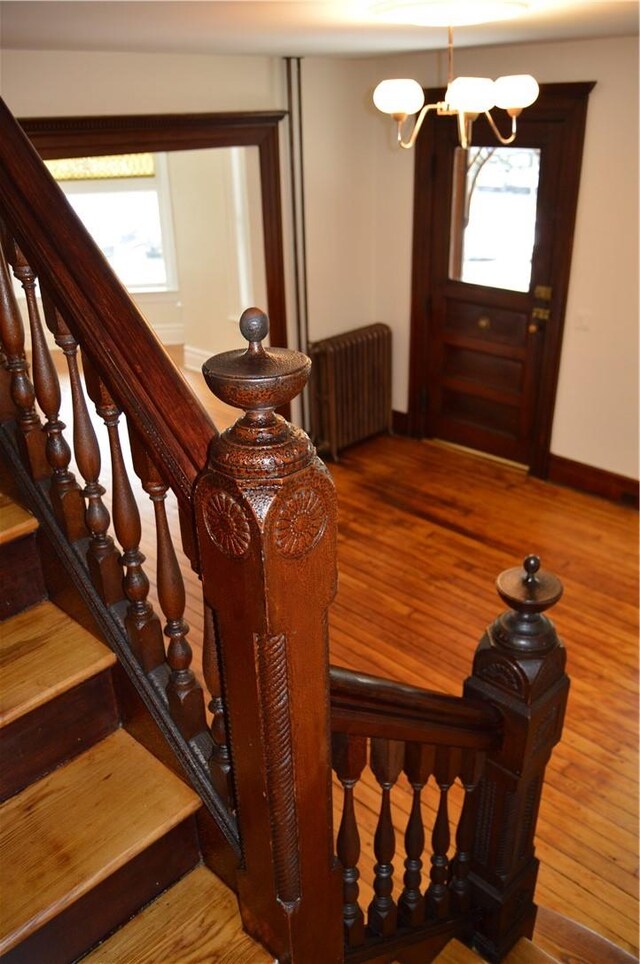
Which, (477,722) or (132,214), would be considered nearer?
(477,722)

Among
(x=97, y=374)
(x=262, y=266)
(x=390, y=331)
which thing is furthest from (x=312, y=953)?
(x=390, y=331)

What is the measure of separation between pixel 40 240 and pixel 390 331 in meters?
4.82

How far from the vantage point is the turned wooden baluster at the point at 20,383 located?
4.43 feet

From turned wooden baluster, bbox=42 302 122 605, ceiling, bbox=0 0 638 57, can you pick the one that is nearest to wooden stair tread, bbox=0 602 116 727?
turned wooden baluster, bbox=42 302 122 605

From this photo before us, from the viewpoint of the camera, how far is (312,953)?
4.09 ft

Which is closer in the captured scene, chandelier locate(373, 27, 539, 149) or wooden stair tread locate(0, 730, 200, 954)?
wooden stair tread locate(0, 730, 200, 954)

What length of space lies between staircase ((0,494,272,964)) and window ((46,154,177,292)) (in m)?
6.74

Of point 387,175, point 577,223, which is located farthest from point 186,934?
point 387,175

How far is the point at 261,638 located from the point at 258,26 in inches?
111

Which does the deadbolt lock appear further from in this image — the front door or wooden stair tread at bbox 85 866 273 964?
wooden stair tread at bbox 85 866 273 964

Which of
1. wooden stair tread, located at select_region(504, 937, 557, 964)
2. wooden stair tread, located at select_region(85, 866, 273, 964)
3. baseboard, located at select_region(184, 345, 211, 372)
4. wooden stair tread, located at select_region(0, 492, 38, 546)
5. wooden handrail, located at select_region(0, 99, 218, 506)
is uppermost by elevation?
wooden handrail, located at select_region(0, 99, 218, 506)

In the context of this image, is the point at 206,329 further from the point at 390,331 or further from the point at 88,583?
the point at 88,583

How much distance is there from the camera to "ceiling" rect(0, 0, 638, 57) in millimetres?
2389

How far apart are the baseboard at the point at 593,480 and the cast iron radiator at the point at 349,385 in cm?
139
